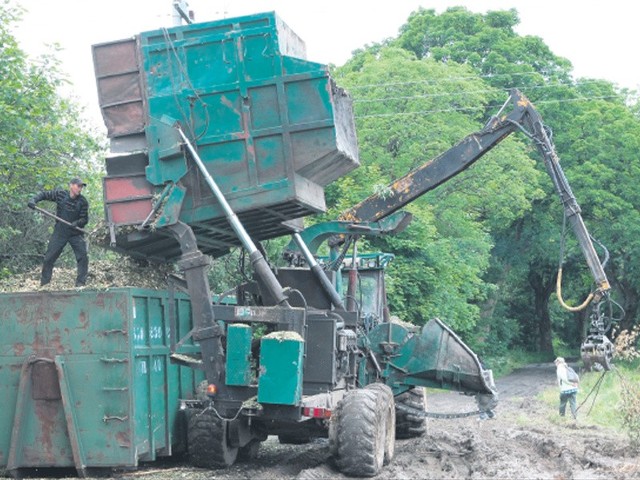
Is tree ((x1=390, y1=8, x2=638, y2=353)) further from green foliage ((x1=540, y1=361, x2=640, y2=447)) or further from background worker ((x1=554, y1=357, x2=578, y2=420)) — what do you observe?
background worker ((x1=554, y1=357, x2=578, y2=420))

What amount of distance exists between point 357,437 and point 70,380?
11.0 feet

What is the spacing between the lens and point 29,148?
18188 millimetres

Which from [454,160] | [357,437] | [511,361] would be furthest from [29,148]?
[511,361]

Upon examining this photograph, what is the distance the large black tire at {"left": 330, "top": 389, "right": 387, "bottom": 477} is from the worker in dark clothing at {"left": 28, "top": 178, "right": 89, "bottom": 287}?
12.3 ft

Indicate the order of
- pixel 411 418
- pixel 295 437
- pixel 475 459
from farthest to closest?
pixel 411 418, pixel 295 437, pixel 475 459

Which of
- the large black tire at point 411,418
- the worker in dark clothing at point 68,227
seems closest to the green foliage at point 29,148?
the worker in dark clothing at point 68,227

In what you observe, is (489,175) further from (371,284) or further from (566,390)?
(371,284)

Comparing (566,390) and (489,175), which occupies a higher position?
(489,175)

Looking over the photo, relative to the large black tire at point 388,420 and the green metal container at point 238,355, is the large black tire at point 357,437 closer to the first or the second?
the large black tire at point 388,420

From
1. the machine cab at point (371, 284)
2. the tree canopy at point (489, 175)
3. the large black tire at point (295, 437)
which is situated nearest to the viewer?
the large black tire at point (295, 437)

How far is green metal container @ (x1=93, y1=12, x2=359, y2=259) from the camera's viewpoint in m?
12.1

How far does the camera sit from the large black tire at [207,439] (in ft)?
41.3

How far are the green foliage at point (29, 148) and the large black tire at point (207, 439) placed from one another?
6216mm

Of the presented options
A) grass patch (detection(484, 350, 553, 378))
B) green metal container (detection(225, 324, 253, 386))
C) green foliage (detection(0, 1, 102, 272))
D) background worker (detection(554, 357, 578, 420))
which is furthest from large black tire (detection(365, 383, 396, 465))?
grass patch (detection(484, 350, 553, 378))
